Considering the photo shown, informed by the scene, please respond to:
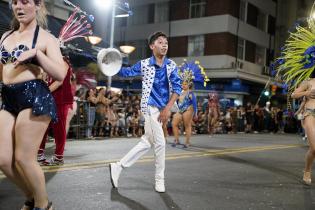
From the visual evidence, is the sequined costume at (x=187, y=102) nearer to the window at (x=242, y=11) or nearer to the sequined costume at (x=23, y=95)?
the sequined costume at (x=23, y=95)

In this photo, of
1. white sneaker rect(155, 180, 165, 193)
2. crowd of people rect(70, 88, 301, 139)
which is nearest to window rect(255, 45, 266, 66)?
crowd of people rect(70, 88, 301, 139)

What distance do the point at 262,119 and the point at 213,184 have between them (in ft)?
66.4

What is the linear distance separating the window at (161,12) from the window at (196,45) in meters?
2.91

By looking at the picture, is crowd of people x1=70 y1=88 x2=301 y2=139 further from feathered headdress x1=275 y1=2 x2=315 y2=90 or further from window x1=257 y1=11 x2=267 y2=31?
window x1=257 y1=11 x2=267 y2=31

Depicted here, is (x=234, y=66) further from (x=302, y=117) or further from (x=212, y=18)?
(x=302, y=117)

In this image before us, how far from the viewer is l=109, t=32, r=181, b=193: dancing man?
5.43 meters

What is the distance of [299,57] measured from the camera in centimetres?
706

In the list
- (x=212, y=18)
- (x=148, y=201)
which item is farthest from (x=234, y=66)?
(x=148, y=201)

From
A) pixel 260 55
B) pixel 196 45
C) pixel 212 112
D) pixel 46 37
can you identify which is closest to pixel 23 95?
pixel 46 37

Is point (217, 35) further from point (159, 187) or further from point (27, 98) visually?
point (27, 98)

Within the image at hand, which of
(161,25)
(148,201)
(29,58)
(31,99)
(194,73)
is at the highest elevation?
(161,25)

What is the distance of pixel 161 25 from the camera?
33906mm

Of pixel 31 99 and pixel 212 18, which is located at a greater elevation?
pixel 212 18

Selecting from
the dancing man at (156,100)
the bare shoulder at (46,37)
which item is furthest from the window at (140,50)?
the bare shoulder at (46,37)
